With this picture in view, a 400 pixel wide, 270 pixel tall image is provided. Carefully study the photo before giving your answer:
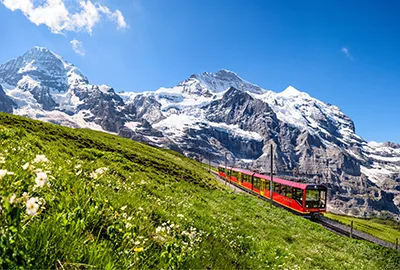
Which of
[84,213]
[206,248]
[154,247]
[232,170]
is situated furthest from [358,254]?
[232,170]

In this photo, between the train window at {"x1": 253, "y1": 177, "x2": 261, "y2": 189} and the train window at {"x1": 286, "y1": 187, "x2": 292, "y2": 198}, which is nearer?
the train window at {"x1": 286, "y1": 187, "x2": 292, "y2": 198}

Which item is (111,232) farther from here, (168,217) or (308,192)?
(308,192)

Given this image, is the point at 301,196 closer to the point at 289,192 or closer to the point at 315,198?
the point at 315,198

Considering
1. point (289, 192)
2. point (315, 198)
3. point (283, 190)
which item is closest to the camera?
point (315, 198)

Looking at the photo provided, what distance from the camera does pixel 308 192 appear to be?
4131cm

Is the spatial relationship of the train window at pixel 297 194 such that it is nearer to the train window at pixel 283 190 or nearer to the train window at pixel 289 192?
the train window at pixel 289 192

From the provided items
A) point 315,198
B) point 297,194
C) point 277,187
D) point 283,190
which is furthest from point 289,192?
point 315,198

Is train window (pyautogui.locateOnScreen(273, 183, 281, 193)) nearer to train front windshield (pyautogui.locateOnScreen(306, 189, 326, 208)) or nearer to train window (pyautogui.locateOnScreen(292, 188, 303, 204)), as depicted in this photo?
train window (pyautogui.locateOnScreen(292, 188, 303, 204))

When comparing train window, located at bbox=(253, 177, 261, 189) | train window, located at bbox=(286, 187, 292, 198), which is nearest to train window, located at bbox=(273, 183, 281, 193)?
train window, located at bbox=(286, 187, 292, 198)

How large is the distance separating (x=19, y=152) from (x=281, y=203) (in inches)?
1716

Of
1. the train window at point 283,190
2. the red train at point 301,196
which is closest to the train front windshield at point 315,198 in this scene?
the red train at point 301,196

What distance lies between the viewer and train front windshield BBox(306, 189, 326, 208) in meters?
41.2

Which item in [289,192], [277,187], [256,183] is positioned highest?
[277,187]

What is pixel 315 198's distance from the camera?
41938 millimetres
